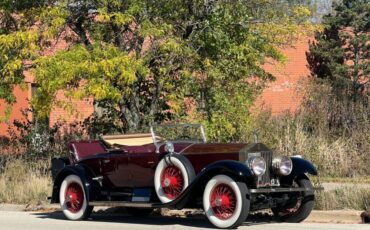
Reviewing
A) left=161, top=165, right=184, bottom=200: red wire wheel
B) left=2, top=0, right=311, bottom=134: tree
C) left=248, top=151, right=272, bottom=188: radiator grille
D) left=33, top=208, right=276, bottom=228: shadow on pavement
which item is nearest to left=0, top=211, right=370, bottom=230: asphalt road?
left=33, top=208, right=276, bottom=228: shadow on pavement

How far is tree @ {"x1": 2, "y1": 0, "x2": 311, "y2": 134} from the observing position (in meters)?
13.6

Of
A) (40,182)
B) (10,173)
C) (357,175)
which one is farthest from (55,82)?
(357,175)

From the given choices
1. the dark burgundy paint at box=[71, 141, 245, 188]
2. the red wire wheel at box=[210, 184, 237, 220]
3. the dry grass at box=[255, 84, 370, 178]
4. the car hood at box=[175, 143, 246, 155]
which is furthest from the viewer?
the dry grass at box=[255, 84, 370, 178]

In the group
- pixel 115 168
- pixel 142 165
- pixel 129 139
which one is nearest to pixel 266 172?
pixel 142 165

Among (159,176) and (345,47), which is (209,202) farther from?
(345,47)

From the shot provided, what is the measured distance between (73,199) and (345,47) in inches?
763

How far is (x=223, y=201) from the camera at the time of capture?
9.77 meters

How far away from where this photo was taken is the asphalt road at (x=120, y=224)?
33.8 ft

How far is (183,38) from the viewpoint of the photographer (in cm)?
1534

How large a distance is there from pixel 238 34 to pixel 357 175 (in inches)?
169

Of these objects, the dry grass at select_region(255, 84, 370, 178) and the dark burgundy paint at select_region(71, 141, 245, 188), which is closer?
the dark burgundy paint at select_region(71, 141, 245, 188)

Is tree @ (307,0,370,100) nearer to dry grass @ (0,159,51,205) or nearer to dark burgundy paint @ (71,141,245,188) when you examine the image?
dry grass @ (0,159,51,205)

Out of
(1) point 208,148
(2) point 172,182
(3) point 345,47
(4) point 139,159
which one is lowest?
(2) point 172,182

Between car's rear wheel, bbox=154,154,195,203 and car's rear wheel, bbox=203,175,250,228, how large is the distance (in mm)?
387
